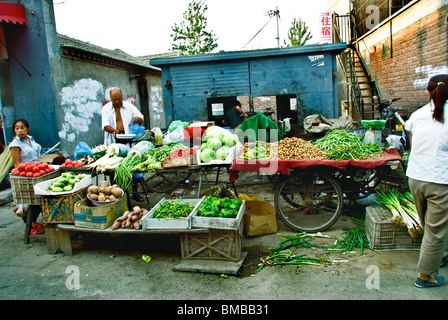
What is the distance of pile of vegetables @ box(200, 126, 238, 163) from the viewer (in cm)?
478

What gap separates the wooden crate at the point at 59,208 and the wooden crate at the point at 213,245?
168cm

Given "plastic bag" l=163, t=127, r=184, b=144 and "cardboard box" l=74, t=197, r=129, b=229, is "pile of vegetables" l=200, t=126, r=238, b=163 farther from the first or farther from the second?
"cardboard box" l=74, t=197, r=129, b=229

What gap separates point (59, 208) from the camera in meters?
4.54

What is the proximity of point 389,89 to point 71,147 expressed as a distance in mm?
12290

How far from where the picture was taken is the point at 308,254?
423 centimetres

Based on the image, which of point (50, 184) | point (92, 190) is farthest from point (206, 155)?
point (50, 184)

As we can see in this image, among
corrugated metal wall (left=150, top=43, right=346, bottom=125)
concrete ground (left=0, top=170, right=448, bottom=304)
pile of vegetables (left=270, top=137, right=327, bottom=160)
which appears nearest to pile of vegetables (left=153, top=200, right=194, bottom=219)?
concrete ground (left=0, top=170, right=448, bottom=304)

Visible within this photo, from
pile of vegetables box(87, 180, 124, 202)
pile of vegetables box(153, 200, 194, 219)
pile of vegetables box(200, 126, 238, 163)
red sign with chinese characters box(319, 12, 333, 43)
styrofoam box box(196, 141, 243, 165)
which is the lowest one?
pile of vegetables box(153, 200, 194, 219)

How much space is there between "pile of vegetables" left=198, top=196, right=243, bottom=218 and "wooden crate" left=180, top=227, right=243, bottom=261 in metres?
0.19

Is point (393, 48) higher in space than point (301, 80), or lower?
higher

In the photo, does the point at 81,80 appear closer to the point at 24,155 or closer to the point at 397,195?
the point at 24,155

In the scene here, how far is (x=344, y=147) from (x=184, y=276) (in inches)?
112

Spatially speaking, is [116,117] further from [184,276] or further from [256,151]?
[184,276]
